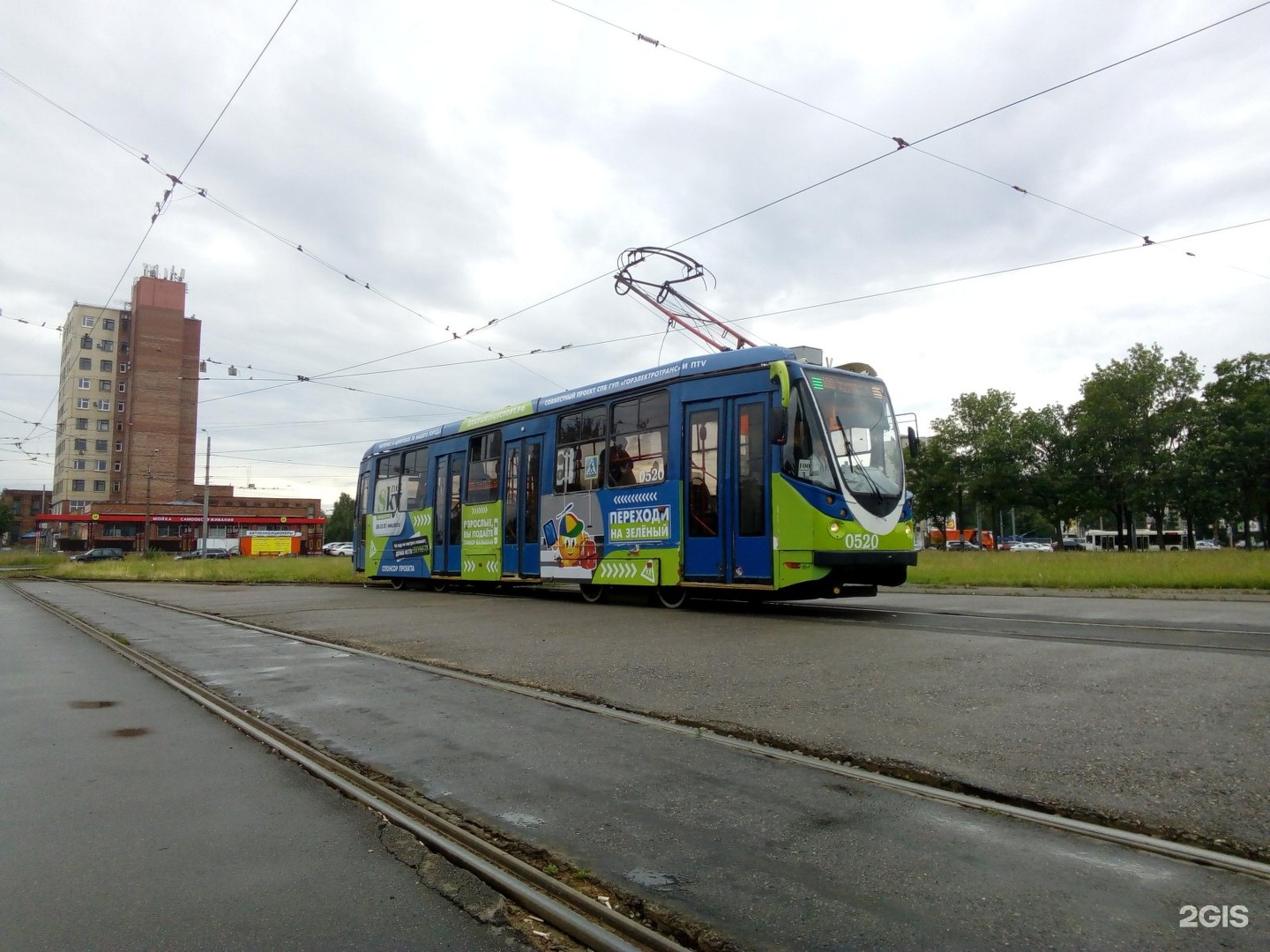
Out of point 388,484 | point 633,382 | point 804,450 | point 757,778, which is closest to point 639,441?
point 633,382

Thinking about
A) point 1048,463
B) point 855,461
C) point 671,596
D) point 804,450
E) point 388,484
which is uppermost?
point 1048,463

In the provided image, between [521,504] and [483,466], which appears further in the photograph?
[483,466]

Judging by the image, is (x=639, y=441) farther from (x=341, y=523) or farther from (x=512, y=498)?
(x=341, y=523)

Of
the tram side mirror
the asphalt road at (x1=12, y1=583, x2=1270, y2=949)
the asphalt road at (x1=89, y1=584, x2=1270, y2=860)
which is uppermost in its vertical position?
the tram side mirror

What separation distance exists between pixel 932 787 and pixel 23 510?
161714 millimetres

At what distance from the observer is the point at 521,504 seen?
16.9 meters

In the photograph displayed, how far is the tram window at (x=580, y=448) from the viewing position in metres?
14.8

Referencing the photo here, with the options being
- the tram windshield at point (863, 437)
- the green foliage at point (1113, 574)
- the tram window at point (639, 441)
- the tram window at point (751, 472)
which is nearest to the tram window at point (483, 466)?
the tram window at point (639, 441)

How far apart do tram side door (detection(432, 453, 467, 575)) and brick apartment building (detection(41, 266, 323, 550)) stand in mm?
68657

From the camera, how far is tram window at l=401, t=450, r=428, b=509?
68.7ft

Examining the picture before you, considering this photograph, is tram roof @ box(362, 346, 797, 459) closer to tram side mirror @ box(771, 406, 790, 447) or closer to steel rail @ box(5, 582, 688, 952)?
tram side mirror @ box(771, 406, 790, 447)

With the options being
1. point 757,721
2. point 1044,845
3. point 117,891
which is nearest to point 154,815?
point 117,891

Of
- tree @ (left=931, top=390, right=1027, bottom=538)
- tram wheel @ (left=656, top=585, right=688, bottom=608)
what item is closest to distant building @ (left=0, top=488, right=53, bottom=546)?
tree @ (left=931, top=390, right=1027, bottom=538)

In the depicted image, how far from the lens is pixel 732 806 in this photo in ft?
13.2
